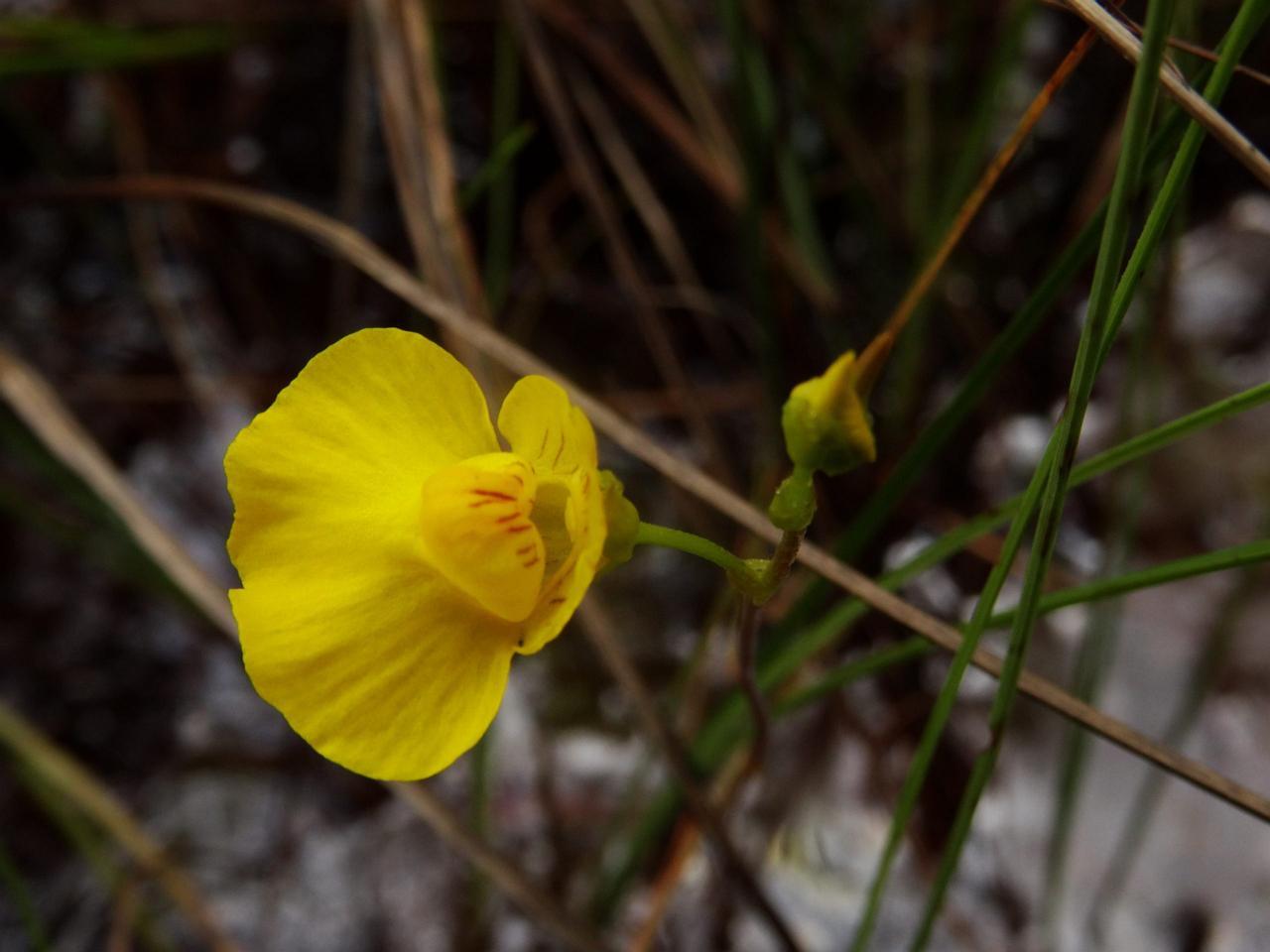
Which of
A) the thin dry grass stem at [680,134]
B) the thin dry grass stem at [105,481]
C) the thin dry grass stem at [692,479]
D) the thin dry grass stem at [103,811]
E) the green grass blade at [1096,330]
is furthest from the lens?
the thin dry grass stem at [680,134]

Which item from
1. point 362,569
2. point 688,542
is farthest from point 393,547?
point 688,542

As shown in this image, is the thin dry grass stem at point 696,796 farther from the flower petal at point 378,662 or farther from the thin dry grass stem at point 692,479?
the flower petal at point 378,662

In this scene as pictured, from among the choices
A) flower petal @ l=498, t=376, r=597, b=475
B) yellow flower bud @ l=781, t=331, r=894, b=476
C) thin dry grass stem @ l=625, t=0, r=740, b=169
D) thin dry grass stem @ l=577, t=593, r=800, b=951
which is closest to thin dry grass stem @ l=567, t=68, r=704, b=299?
thin dry grass stem @ l=625, t=0, r=740, b=169

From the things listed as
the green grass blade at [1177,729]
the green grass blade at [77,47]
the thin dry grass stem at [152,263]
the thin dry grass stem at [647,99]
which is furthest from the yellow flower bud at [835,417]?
the thin dry grass stem at [152,263]

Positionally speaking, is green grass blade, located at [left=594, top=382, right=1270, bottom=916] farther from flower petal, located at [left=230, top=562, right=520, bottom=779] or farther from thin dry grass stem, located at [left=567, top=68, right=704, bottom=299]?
thin dry grass stem, located at [left=567, top=68, right=704, bottom=299]

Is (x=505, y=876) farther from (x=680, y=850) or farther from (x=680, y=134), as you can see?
(x=680, y=134)

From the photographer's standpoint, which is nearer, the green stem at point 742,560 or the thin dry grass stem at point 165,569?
the green stem at point 742,560
